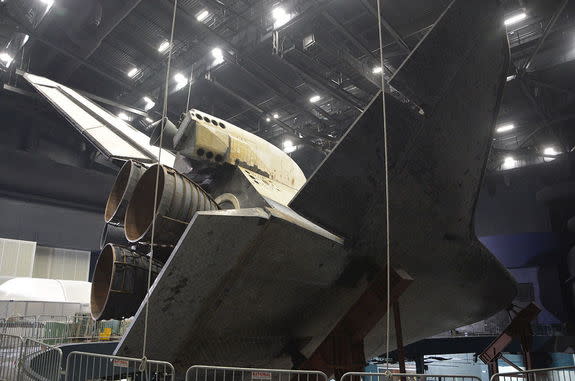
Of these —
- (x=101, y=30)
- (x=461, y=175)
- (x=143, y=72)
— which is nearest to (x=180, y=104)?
(x=143, y=72)

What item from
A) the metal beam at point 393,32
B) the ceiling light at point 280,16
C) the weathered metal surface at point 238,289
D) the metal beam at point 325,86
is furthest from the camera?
the metal beam at point 325,86

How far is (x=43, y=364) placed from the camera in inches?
287

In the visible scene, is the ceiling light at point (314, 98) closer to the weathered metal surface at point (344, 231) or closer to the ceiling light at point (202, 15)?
the ceiling light at point (202, 15)

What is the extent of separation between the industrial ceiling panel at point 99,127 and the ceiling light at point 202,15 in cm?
658

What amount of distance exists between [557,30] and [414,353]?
12873 millimetres

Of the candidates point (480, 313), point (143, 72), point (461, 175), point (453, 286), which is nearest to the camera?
point (461, 175)

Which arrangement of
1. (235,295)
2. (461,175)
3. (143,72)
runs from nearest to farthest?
(235,295), (461,175), (143,72)

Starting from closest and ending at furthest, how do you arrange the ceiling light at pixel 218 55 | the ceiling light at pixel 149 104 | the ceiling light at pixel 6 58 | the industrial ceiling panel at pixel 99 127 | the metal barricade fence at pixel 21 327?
1. the industrial ceiling panel at pixel 99 127
2. the metal barricade fence at pixel 21 327
3. the ceiling light at pixel 218 55
4. the ceiling light at pixel 6 58
5. the ceiling light at pixel 149 104

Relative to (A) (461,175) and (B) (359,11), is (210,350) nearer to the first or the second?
(A) (461,175)

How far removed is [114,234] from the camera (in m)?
8.06

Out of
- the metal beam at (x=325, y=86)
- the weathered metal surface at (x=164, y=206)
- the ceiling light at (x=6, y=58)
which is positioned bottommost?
the weathered metal surface at (x=164, y=206)

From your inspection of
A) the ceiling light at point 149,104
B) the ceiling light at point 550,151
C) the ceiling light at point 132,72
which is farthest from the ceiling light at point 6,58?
the ceiling light at point 550,151

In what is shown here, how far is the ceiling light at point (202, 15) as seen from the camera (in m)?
14.5

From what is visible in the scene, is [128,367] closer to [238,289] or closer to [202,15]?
[238,289]
